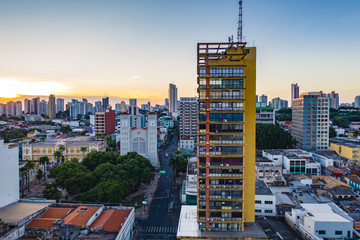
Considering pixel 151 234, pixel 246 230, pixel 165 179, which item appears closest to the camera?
pixel 246 230

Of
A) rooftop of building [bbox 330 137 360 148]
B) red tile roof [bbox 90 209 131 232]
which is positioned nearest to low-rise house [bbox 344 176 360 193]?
rooftop of building [bbox 330 137 360 148]

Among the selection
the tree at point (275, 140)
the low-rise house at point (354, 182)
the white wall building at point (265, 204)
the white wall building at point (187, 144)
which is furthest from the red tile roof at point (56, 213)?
the white wall building at point (187, 144)

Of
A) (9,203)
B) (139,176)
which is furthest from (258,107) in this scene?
(9,203)

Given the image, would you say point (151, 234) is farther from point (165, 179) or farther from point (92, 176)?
point (165, 179)

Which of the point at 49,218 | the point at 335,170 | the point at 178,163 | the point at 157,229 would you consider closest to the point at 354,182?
the point at 335,170

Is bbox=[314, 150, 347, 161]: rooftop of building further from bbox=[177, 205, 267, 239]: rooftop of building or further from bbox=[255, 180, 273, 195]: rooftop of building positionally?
bbox=[177, 205, 267, 239]: rooftop of building

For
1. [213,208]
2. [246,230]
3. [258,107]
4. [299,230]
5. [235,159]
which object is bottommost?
[299,230]

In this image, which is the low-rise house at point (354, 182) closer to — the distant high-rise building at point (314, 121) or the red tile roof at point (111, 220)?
the distant high-rise building at point (314, 121)
